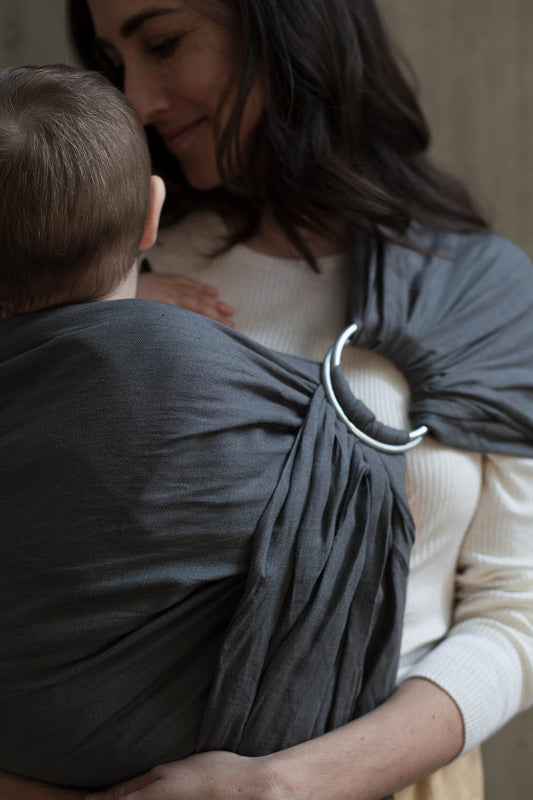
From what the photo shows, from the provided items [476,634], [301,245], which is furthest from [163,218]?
[476,634]

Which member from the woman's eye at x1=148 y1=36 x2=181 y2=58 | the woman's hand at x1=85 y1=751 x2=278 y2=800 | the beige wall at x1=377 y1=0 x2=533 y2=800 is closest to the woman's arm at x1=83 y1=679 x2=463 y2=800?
the woman's hand at x1=85 y1=751 x2=278 y2=800

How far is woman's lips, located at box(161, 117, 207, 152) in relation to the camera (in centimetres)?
123

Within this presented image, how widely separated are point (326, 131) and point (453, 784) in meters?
0.98

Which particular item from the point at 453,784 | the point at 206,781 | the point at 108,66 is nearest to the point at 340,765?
the point at 206,781

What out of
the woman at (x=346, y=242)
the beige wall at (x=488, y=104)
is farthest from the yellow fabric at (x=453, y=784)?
the beige wall at (x=488, y=104)

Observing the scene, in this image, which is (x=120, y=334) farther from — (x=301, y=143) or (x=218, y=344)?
(x=301, y=143)

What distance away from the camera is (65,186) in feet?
2.44

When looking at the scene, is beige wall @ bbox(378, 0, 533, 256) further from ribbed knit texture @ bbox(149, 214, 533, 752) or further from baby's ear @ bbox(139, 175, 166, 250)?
baby's ear @ bbox(139, 175, 166, 250)

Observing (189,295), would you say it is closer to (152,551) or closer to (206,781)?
(152,551)

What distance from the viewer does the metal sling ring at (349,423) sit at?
92 centimetres

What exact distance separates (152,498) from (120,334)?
17 cm

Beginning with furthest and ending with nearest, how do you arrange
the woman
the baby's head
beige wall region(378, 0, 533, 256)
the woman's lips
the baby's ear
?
1. beige wall region(378, 0, 533, 256)
2. the woman's lips
3. the woman
4. the baby's ear
5. the baby's head

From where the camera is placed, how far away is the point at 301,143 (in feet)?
3.84

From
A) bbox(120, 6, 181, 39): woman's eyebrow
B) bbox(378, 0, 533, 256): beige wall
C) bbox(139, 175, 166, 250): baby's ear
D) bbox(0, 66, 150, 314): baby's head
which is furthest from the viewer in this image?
bbox(378, 0, 533, 256): beige wall
